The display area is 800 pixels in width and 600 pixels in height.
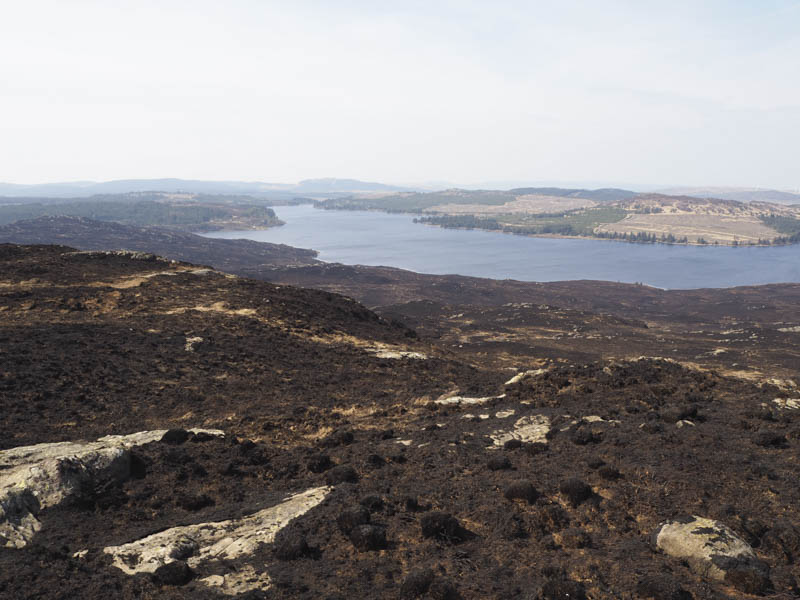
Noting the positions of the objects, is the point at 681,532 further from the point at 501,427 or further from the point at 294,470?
the point at 294,470

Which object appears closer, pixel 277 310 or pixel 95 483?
pixel 95 483

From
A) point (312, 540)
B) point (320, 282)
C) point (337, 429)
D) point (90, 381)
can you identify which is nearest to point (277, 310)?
point (90, 381)

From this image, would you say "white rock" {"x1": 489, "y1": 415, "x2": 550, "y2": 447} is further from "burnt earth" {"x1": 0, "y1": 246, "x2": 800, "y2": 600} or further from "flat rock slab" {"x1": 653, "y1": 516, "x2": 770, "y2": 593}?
"flat rock slab" {"x1": 653, "y1": 516, "x2": 770, "y2": 593}

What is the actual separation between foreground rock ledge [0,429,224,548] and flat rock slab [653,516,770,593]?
69.9 feet

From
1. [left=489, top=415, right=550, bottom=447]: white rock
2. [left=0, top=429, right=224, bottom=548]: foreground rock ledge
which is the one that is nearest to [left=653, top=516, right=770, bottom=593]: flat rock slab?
[left=489, top=415, right=550, bottom=447]: white rock

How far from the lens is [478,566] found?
14.7 metres

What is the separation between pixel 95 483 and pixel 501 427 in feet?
65.3

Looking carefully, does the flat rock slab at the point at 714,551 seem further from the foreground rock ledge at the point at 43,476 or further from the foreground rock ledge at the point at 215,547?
the foreground rock ledge at the point at 43,476

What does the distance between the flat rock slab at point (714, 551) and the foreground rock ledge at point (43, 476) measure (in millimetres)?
21319

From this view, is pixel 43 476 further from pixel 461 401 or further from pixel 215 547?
pixel 461 401

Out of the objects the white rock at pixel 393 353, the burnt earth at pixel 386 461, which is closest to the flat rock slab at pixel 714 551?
the burnt earth at pixel 386 461

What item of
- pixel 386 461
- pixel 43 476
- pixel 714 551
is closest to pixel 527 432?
pixel 386 461

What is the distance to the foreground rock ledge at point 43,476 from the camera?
16.3 m

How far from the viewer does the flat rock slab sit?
12828 mm
